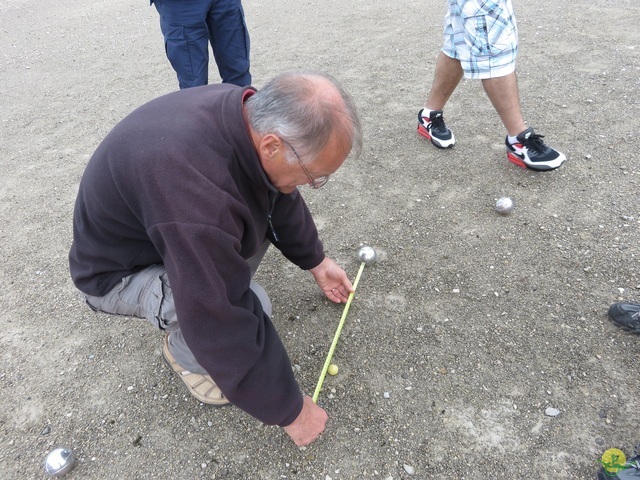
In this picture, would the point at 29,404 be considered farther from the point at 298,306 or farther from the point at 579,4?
the point at 579,4

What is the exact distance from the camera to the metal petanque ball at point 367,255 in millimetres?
2820

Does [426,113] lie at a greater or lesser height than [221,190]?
lesser

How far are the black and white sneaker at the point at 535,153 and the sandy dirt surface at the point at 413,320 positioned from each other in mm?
85

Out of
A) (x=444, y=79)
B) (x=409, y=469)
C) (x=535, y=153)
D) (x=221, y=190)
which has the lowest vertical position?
(x=409, y=469)

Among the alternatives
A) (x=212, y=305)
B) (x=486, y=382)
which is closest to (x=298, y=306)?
(x=486, y=382)

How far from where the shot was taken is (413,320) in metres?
2.52

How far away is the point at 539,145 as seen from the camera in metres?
3.36

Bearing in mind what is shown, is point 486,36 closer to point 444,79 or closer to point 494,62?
point 494,62

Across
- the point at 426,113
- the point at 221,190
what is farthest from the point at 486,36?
the point at 221,190

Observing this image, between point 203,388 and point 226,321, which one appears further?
point 203,388

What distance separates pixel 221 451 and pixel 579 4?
6.74m

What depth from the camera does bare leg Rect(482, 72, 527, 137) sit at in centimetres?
322

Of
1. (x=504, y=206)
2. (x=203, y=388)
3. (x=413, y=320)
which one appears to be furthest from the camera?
(x=504, y=206)

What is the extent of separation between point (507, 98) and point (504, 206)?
814 millimetres
